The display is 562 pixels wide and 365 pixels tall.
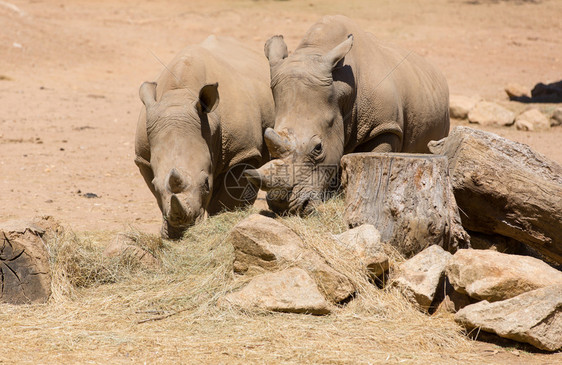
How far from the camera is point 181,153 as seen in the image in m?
6.06

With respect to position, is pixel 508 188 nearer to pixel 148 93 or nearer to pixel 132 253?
pixel 132 253

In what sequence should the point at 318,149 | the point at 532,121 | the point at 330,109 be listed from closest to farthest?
1. the point at 318,149
2. the point at 330,109
3. the point at 532,121

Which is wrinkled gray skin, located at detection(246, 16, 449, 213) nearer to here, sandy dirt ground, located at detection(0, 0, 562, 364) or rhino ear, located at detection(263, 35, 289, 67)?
rhino ear, located at detection(263, 35, 289, 67)

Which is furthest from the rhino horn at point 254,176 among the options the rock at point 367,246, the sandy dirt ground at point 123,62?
the sandy dirt ground at point 123,62

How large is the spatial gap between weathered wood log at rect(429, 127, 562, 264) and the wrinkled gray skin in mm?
1124

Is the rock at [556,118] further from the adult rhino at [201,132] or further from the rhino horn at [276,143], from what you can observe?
the rhino horn at [276,143]

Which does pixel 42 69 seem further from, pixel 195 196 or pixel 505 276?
pixel 505 276

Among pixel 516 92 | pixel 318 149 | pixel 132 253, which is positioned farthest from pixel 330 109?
pixel 516 92

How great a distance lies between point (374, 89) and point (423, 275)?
243 centimetres

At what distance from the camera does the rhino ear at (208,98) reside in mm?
6305

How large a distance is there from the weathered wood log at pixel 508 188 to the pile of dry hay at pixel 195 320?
3.24ft

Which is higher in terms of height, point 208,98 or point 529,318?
point 208,98

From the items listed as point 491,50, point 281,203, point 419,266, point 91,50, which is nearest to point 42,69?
point 91,50

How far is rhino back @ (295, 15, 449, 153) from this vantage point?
697 cm
